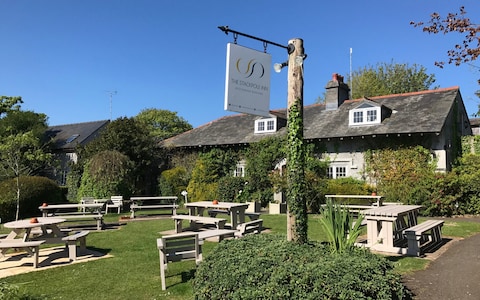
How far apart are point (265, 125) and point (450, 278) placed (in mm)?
17489

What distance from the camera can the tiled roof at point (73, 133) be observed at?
30183mm

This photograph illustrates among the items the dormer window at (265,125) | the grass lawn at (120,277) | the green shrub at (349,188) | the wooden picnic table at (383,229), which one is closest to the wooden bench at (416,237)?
the wooden picnic table at (383,229)

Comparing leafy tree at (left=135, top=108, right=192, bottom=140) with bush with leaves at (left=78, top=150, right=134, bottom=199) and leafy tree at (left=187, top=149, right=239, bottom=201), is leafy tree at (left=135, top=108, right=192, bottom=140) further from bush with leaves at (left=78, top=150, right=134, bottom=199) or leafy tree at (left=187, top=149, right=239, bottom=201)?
bush with leaves at (left=78, top=150, right=134, bottom=199)

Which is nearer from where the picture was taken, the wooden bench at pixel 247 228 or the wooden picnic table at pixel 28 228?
the wooden picnic table at pixel 28 228

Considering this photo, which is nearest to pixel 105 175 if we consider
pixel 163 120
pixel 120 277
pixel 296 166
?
pixel 120 277

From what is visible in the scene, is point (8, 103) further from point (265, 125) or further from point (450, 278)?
point (450, 278)

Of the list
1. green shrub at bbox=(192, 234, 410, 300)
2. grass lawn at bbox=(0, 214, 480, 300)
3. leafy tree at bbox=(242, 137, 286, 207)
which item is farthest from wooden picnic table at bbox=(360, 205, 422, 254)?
leafy tree at bbox=(242, 137, 286, 207)

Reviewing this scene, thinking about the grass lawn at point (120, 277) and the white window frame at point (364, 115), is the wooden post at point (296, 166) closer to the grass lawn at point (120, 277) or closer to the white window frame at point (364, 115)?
the grass lawn at point (120, 277)

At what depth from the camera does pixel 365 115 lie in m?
19.6

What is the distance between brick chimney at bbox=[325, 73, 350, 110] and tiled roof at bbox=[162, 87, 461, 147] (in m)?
0.37

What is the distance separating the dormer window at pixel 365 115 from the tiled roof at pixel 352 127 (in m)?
0.34

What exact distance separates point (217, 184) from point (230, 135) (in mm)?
3736

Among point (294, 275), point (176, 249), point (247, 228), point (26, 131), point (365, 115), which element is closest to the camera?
point (294, 275)

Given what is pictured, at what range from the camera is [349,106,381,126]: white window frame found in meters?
19.2
